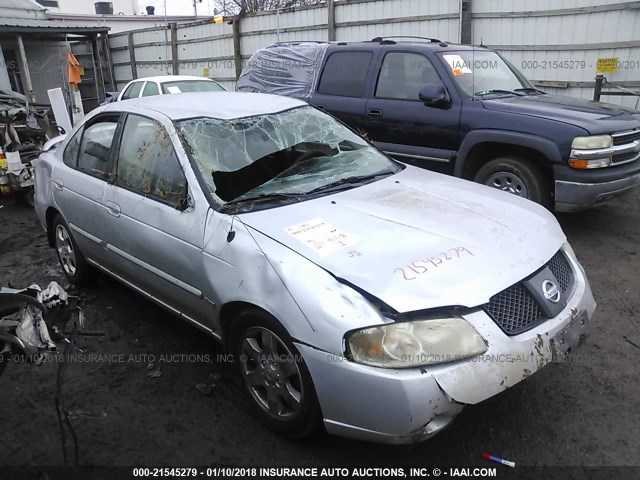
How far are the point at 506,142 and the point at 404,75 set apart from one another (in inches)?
61.6

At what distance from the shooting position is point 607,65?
8.63 m

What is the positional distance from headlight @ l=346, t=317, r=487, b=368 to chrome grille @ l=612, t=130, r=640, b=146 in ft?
12.4

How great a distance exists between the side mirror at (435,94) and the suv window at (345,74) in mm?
1000

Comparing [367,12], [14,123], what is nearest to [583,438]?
[14,123]

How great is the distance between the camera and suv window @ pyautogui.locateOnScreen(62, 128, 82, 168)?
13.8 ft

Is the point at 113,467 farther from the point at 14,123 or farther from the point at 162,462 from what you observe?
the point at 14,123

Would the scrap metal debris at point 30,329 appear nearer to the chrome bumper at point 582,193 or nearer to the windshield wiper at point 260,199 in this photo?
the windshield wiper at point 260,199

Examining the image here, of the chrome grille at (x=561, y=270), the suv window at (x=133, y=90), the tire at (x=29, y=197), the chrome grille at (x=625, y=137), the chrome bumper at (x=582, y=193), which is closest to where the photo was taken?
the chrome grille at (x=561, y=270)

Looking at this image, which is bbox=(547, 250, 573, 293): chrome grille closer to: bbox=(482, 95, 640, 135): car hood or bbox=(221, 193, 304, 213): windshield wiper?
bbox=(221, 193, 304, 213): windshield wiper

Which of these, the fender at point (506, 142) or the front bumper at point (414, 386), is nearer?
the front bumper at point (414, 386)

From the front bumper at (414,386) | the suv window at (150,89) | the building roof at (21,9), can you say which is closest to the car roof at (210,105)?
the front bumper at (414,386)

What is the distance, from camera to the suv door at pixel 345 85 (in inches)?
249
